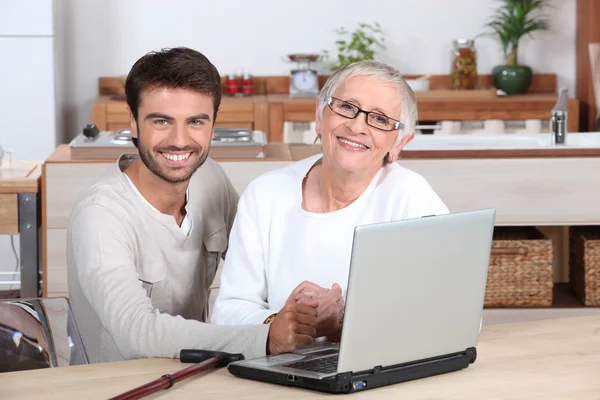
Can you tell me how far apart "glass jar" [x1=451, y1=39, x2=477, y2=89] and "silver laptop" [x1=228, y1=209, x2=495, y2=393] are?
173 inches

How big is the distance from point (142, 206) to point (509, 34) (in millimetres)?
4141

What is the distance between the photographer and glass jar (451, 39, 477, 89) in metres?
5.88

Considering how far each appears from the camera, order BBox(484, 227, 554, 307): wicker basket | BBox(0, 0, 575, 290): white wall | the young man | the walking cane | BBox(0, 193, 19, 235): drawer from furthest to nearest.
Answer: BBox(0, 0, 575, 290): white wall, BBox(484, 227, 554, 307): wicker basket, BBox(0, 193, 19, 235): drawer, the young man, the walking cane

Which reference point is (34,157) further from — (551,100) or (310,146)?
(551,100)

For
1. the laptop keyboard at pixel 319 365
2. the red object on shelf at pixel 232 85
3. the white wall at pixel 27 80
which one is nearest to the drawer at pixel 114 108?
the white wall at pixel 27 80

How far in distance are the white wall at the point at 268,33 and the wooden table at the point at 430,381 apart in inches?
176

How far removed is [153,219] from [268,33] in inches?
155

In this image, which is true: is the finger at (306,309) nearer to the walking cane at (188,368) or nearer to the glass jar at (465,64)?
the walking cane at (188,368)

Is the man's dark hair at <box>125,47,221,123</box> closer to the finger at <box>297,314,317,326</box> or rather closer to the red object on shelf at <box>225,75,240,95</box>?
the finger at <box>297,314,317,326</box>

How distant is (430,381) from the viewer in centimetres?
159

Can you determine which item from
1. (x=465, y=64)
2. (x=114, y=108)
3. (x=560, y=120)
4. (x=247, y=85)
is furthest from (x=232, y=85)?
(x=560, y=120)

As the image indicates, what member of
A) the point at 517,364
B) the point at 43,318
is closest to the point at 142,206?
the point at 43,318

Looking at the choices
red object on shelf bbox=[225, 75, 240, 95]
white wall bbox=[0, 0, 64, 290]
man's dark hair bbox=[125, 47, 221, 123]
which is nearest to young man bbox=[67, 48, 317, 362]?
man's dark hair bbox=[125, 47, 221, 123]

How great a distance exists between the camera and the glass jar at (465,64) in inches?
232
